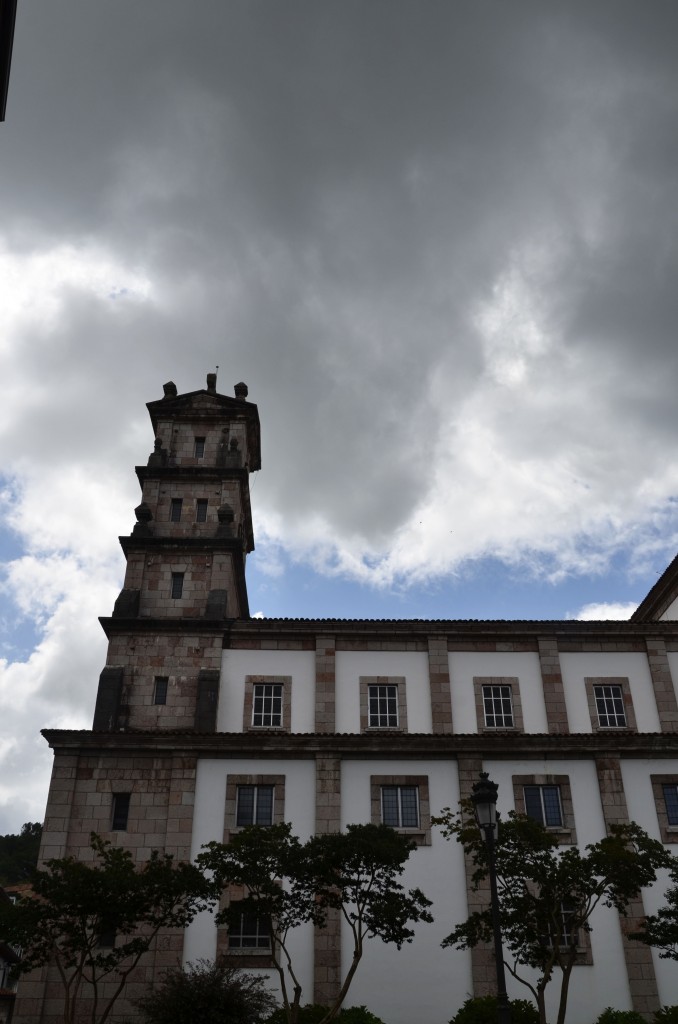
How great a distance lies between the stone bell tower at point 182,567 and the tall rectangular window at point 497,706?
9958 millimetres

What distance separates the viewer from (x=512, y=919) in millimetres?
22328

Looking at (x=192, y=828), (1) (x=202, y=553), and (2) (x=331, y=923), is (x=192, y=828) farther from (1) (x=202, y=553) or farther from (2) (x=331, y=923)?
(1) (x=202, y=553)

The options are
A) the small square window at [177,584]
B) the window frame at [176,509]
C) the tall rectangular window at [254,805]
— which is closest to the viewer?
the tall rectangular window at [254,805]

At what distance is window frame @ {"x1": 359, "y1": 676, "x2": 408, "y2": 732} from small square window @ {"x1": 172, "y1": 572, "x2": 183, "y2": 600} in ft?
25.9

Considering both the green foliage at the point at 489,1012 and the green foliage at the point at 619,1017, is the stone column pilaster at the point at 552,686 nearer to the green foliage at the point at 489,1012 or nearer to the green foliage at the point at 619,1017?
the green foliage at the point at 619,1017

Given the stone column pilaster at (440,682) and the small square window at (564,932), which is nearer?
the small square window at (564,932)

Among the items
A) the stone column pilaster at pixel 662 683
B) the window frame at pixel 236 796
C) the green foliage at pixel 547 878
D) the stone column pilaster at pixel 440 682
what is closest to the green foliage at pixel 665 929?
the green foliage at pixel 547 878

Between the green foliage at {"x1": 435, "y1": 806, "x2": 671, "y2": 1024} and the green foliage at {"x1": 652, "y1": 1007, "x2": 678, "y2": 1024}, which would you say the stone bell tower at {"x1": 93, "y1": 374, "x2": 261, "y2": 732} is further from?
the green foliage at {"x1": 652, "y1": 1007, "x2": 678, "y2": 1024}

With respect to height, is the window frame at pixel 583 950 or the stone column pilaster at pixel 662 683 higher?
the stone column pilaster at pixel 662 683

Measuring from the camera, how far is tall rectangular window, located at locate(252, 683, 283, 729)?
3116 cm

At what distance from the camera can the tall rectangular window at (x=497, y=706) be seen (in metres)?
31.5

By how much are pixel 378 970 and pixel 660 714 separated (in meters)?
13.5

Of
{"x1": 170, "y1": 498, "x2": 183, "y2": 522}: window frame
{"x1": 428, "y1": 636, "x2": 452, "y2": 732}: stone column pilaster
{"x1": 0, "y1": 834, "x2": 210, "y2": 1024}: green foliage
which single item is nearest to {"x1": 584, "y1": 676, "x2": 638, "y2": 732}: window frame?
{"x1": 428, "y1": 636, "x2": 452, "y2": 732}: stone column pilaster

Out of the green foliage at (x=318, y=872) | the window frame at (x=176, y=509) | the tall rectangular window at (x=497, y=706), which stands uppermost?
the window frame at (x=176, y=509)
